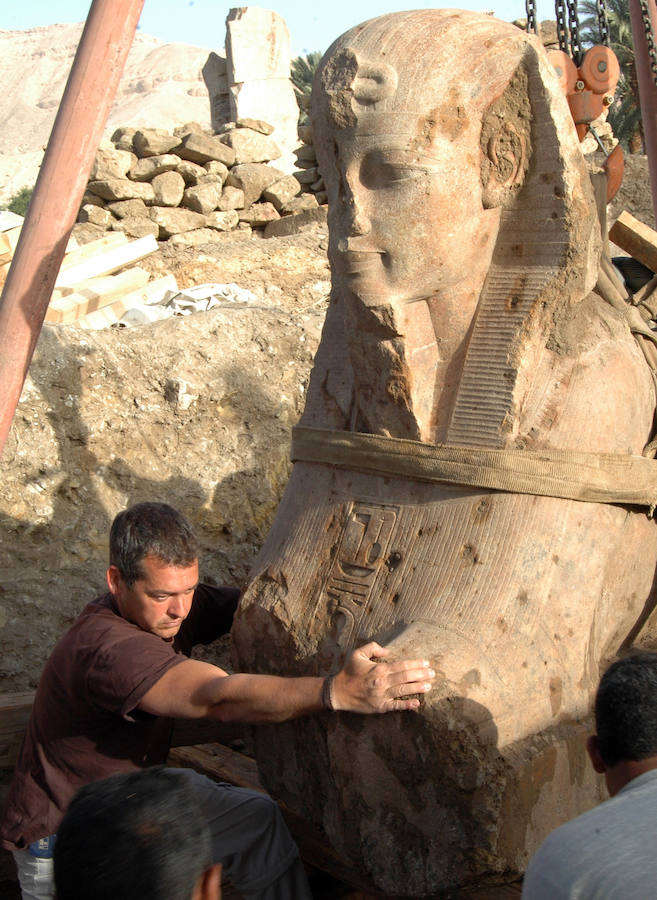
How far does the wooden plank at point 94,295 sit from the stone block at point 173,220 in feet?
8.12

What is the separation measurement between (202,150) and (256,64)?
6066mm

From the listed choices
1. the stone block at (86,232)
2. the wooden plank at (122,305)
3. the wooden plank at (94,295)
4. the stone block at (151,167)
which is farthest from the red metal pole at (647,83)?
the stone block at (151,167)

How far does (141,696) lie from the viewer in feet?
7.75

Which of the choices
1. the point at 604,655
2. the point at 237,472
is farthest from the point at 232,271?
the point at 604,655

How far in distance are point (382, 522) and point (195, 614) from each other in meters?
0.79

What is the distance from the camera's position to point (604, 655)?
2635 millimetres

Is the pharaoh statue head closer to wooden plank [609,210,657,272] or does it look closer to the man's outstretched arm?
the man's outstretched arm

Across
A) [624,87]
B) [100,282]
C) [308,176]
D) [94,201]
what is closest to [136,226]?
[94,201]

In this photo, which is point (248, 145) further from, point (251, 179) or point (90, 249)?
point (90, 249)

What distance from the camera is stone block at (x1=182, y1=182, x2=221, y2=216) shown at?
392 inches

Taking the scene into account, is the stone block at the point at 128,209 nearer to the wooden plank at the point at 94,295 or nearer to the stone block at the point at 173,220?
the stone block at the point at 173,220

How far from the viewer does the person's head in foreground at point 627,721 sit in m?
1.59

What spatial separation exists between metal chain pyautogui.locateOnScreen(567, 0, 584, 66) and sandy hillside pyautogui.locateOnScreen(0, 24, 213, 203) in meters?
43.1

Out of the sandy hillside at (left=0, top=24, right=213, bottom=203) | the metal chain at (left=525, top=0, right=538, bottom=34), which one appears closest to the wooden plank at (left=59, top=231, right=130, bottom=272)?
the metal chain at (left=525, top=0, right=538, bottom=34)
